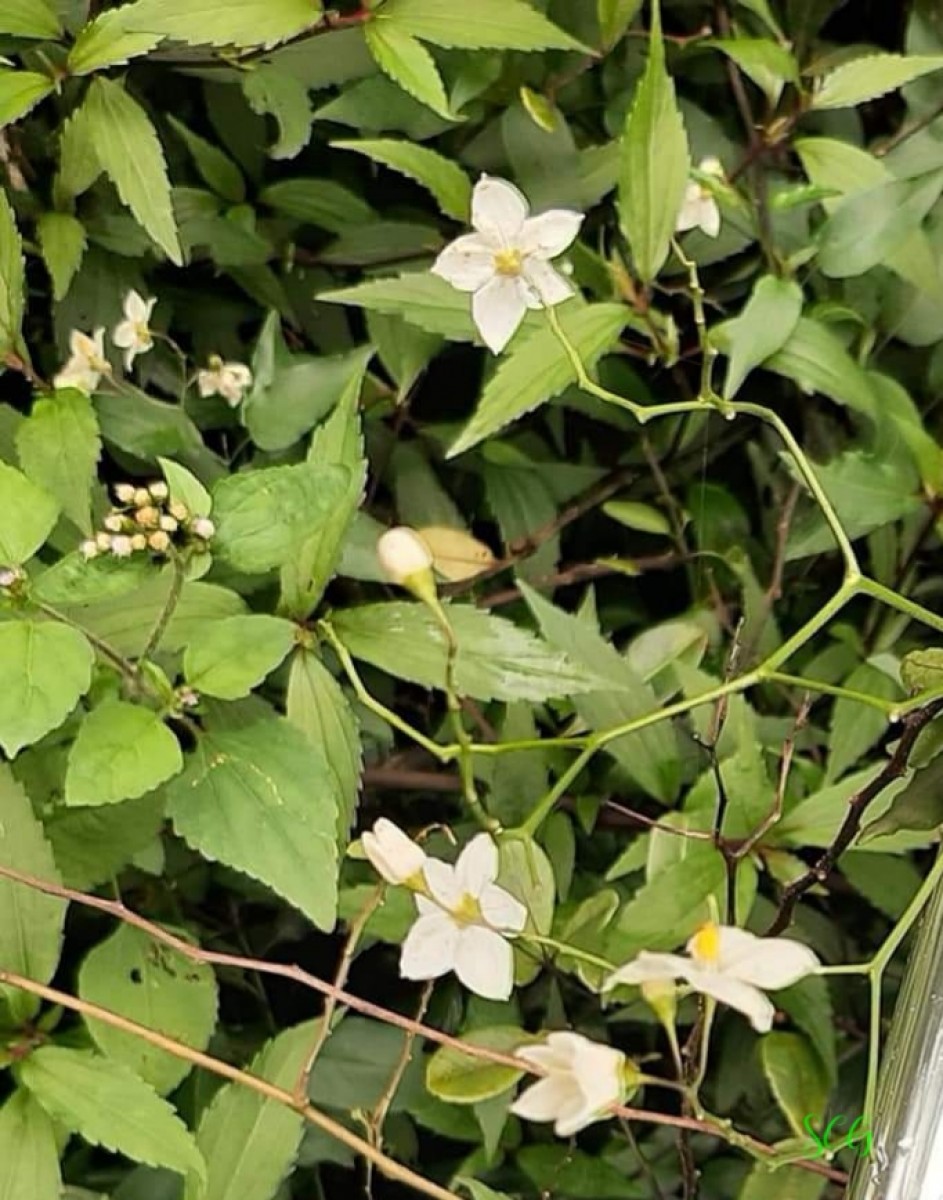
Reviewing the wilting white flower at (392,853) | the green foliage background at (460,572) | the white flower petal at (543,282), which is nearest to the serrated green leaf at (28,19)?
the green foliage background at (460,572)

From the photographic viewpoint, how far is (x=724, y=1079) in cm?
68

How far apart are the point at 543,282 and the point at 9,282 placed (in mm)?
213

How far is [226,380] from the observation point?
0.62 metres

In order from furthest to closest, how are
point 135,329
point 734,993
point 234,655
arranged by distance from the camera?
point 135,329, point 234,655, point 734,993

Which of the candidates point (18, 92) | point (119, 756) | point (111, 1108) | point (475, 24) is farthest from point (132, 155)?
point (111, 1108)

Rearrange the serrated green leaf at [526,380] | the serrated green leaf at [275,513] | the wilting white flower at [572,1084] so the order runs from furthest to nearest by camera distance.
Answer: the serrated green leaf at [526,380]
the serrated green leaf at [275,513]
the wilting white flower at [572,1084]

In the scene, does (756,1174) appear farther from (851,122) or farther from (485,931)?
(851,122)

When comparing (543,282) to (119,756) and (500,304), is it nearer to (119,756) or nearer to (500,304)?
→ (500,304)

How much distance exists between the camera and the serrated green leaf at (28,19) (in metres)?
0.53

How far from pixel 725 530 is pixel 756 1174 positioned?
31cm

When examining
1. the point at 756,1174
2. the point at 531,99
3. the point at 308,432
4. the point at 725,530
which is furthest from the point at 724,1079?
the point at 531,99

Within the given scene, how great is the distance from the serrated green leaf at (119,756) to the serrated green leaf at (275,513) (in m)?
0.06

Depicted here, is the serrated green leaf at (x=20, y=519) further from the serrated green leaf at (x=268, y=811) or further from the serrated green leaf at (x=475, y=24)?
the serrated green leaf at (x=475, y=24)

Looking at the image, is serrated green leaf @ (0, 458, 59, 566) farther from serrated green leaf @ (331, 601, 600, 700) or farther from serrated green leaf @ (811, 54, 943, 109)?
serrated green leaf @ (811, 54, 943, 109)
